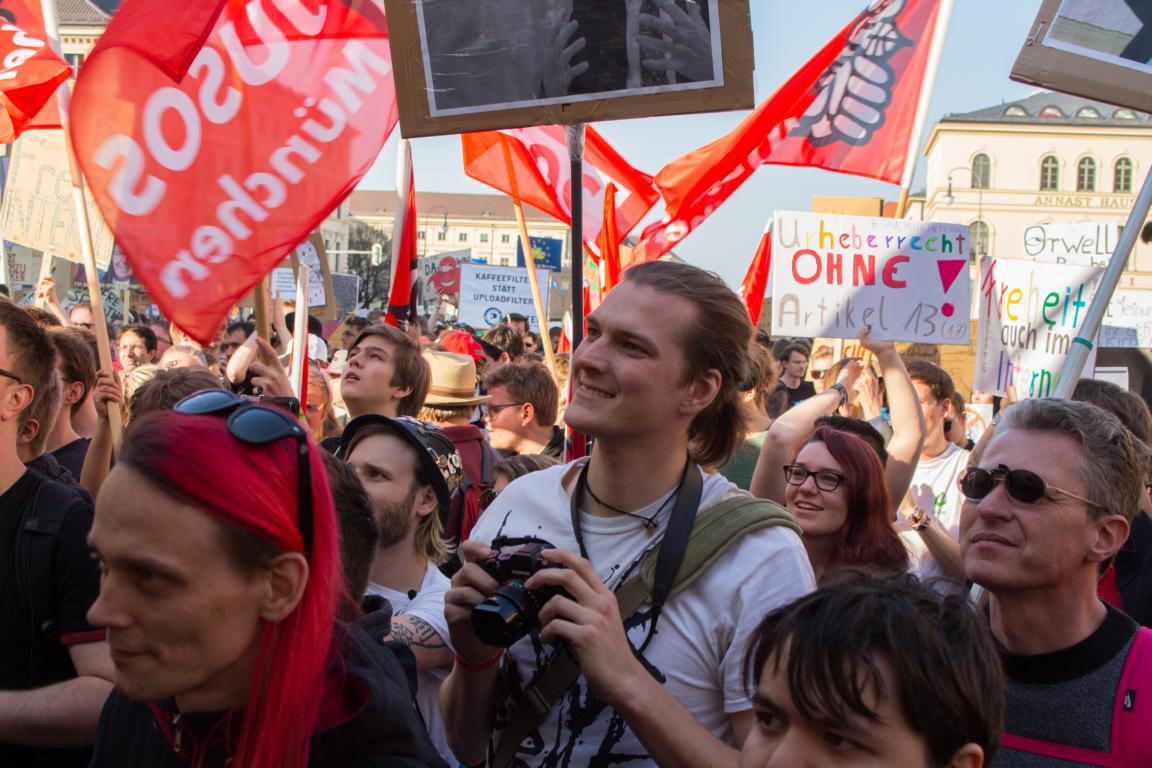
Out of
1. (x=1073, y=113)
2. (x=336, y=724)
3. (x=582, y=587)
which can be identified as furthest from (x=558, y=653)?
(x=1073, y=113)

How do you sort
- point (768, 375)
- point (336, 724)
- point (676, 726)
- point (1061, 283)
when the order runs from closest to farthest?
point (336, 724), point (676, 726), point (768, 375), point (1061, 283)

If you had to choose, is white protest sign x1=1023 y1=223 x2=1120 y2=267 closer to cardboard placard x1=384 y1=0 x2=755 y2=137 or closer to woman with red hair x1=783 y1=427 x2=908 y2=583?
woman with red hair x1=783 y1=427 x2=908 y2=583

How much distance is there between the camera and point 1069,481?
244 cm

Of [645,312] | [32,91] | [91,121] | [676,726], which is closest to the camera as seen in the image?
[676,726]

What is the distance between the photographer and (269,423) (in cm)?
183

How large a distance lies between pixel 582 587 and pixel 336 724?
1.61 feet

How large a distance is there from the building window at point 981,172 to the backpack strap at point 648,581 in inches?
3156

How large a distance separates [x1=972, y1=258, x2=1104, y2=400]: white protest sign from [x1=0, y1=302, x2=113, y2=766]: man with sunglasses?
542 cm

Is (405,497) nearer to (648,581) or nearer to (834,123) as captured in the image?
(648,581)

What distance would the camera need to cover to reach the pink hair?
1.76 metres

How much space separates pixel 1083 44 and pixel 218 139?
9.87 ft

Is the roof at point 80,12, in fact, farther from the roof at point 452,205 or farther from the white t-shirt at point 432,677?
the white t-shirt at point 432,677

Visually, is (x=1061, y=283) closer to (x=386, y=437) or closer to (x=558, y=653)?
(x=386, y=437)

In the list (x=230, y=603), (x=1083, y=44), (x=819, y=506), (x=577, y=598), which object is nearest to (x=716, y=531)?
(x=577, y=598)
